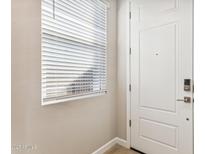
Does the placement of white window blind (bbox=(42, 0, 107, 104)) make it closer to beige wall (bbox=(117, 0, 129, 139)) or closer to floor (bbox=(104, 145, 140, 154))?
beige wall (bbox=(117, 0, 129, 139))

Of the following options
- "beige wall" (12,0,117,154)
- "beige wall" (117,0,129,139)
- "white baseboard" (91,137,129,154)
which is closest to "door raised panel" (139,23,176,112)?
"beige wall" (117,0,129,139)

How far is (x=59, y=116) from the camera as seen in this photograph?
5.47ft

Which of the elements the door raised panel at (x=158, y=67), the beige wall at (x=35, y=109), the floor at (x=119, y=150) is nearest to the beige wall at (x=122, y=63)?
the floor at (x=119, y=150)

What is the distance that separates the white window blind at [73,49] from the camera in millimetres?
1554

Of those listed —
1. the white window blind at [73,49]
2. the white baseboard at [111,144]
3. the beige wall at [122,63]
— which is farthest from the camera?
the beige wall at [122,63]

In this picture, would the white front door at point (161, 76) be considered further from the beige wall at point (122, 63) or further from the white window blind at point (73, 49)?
the white window blind at point (73, 49)

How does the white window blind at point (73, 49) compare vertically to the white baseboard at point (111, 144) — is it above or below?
above

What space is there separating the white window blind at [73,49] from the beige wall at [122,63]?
359mm

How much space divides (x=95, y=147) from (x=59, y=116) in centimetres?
94

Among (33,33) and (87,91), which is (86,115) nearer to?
(87,91)

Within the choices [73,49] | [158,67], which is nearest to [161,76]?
[158,67]

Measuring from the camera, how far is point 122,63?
104 inches

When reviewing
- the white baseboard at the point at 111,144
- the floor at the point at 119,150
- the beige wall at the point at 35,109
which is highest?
the beige wall at the point at 35,109
